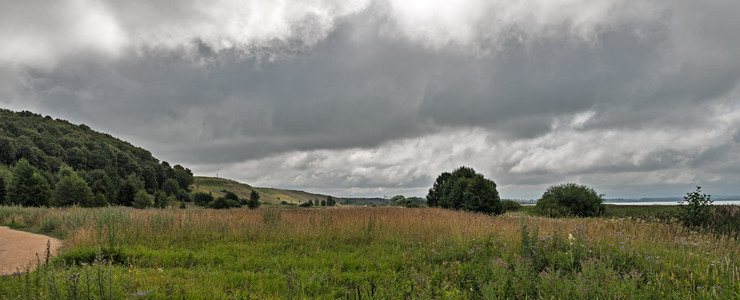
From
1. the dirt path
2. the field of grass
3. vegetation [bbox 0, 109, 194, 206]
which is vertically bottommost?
the dirt path

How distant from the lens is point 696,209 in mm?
12648

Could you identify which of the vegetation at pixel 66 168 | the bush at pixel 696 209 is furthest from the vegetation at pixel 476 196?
the vegetation at pixel 66 168

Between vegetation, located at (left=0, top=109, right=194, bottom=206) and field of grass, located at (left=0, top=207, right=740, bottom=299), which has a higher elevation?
vegetation, located at (left=0, top=109, right=194, bottom=206)

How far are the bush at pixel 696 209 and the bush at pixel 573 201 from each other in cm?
1320

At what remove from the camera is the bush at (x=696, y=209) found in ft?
40.8

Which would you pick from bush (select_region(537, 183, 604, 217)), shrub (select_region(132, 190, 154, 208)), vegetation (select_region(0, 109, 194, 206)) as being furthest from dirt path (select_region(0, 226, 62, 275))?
shrub (select_region(132, 190, 154, 208))

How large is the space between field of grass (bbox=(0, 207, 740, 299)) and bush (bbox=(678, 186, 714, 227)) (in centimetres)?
305

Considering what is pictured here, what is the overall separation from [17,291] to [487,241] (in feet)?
29.6

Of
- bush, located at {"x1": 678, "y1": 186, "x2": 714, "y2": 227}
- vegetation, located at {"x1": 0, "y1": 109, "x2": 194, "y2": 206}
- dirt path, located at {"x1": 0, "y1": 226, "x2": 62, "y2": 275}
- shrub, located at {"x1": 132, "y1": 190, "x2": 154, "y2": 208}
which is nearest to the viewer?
dirt path, located at {"x1": 0, "y1": 226, "x2": 62, "y2": 275}

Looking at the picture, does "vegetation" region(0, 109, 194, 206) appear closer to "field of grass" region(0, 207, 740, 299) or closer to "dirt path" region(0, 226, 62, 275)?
"dirt path" region(0, 226, 62, 275)

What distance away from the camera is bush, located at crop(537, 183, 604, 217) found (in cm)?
2680

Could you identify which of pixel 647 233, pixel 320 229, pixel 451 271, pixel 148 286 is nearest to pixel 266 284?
pixel 148 286

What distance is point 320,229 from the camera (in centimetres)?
1065

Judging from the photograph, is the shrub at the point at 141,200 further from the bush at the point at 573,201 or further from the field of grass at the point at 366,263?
the bush at the point at 573,201
